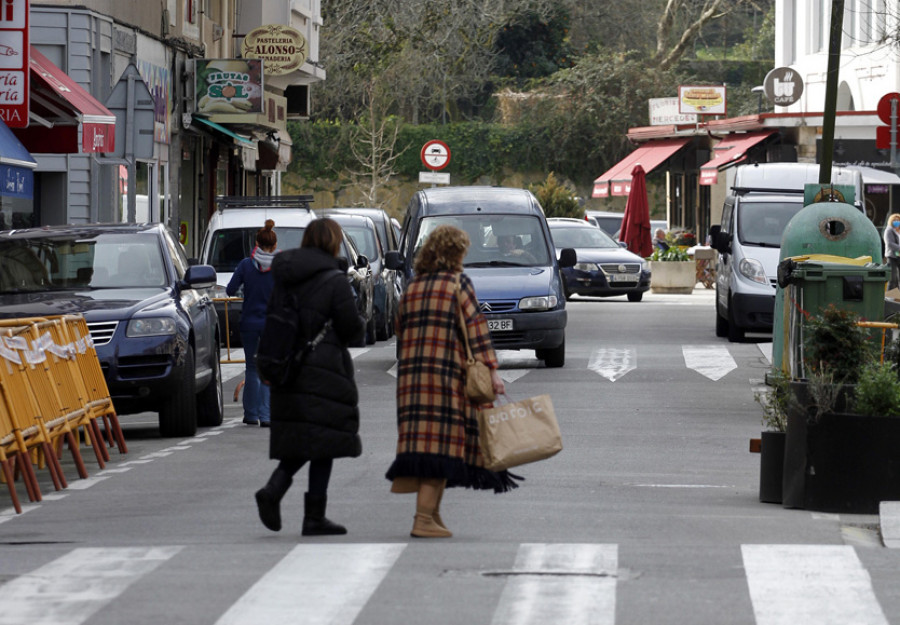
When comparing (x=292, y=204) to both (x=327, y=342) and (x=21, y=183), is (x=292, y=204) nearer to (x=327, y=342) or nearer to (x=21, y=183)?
(x=21, y=183)

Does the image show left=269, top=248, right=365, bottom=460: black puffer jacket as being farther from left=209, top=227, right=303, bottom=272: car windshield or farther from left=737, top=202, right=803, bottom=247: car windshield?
left=737, top=202, right=803, bottom=247: car windshield

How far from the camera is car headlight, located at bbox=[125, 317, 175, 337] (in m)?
14.1

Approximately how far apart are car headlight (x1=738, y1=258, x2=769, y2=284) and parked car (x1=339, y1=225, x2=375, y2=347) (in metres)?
4.91

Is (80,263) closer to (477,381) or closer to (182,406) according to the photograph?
(182,406)

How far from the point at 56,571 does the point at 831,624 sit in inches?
136

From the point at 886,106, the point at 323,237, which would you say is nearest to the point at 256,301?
the point at 323,237

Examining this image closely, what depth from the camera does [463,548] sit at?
880 centimetres

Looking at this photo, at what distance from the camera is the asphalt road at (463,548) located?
7.34m

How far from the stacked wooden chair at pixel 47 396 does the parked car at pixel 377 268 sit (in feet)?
40.4

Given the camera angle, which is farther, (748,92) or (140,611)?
(748,92)

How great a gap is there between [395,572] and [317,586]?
46 cm

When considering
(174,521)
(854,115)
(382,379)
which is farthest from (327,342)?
→ (854,115)

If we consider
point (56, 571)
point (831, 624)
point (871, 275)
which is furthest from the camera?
point (871, 275)

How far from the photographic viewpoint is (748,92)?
68.1 meters
